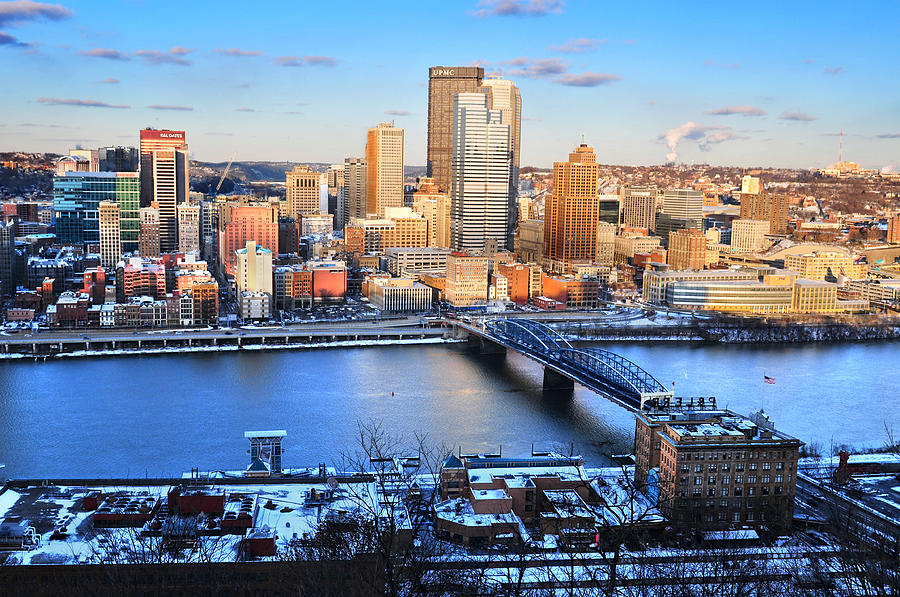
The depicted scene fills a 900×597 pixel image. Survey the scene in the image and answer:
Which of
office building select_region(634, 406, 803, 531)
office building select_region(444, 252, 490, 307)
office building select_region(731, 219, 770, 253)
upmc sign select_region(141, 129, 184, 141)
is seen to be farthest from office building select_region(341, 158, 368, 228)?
office building select_region(634, 406, 803, 531)

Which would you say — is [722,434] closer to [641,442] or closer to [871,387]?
[641,442]

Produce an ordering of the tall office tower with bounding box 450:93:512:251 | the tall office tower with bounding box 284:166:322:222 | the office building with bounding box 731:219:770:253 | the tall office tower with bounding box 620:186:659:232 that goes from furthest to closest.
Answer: the tall office tower with bounding box 284:166:322:222 → the tall office tower with bounding box 620:186:659:232 → the office building with bounding box 731:219:770:253 → the tall office tower with bounding box 450:93:512:251

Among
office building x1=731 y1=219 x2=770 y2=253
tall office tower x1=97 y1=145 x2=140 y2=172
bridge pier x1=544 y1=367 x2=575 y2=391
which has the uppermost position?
tall office tower x1=97 y1=145 x2=140 y2=172

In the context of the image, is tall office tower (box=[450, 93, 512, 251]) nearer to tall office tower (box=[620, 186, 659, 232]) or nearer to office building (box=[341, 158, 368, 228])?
tall office tower (box=[620, 186, 659, 232])

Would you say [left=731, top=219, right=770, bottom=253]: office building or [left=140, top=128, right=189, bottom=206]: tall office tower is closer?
[left=731, top=219, right=770, bottom=253]: office building

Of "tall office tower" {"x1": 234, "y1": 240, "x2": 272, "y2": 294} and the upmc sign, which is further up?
the upmc sign

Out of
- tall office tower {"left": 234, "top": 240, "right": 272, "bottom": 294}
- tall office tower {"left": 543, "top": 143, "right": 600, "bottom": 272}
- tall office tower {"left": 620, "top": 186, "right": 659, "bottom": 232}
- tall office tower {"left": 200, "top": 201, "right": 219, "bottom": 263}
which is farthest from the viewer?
tall office tower {"left": 620, "top": 186, "right": 659, "bottom": 232}

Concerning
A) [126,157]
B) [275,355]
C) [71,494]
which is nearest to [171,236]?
[126,157]
